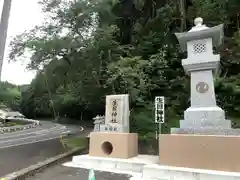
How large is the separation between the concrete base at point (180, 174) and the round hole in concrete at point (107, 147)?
2.53m

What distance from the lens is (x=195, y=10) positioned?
15.7m

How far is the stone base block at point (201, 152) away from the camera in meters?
5.82

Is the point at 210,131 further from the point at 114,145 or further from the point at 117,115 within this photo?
the point at 117,115

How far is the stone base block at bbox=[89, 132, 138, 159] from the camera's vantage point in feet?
26.9

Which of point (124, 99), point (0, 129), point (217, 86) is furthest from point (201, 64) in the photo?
point (0, 129)

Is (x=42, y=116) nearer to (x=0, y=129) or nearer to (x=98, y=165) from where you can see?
(x=0, y=129)

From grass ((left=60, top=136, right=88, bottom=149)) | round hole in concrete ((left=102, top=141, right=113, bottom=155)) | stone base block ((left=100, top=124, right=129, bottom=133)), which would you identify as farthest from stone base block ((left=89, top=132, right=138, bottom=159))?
grass ((left=60, top=136, right=88, bottom=149))

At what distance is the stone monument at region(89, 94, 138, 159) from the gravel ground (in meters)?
1.31

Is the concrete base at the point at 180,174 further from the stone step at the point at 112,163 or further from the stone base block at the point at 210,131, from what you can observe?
the stone base block at the point at 210,131

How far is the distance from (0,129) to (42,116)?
19978 millimetres

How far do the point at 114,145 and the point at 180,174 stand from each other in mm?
2968

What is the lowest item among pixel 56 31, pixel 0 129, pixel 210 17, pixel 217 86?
pixel 0 129

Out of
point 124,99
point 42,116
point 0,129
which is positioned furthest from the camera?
point 42,116

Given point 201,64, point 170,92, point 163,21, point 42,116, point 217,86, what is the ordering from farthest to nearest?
point 42,116 → point 163,21 → point 170,92 → point 217,86 → point 201,64
